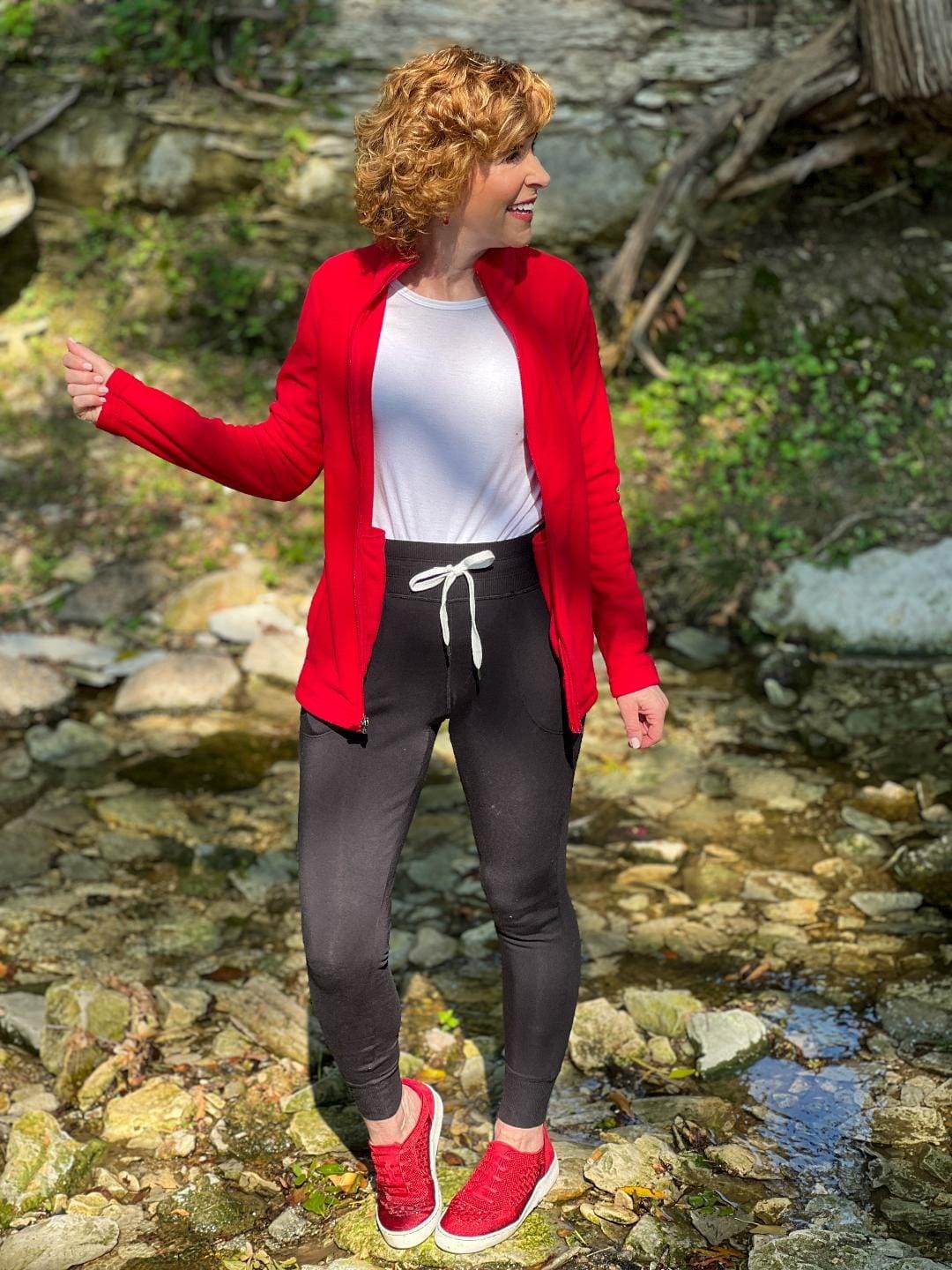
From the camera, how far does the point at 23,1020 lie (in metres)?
3.07

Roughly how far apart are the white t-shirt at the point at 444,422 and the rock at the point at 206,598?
3.51 meters

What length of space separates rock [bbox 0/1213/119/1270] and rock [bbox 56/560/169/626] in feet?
11.1

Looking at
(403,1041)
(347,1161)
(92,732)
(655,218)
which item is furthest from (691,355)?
(347,1161)

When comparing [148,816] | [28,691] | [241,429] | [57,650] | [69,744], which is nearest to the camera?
[241,429]

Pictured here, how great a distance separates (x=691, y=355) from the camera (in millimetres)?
6227

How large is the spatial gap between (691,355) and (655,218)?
0.63 m

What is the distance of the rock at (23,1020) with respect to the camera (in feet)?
9.96

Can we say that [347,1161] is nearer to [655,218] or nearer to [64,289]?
[655,218]

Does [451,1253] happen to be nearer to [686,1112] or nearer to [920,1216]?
[686,1112]

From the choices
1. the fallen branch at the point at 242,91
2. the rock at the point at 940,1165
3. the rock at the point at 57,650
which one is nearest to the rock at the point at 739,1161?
the rock at the point at 940,1165

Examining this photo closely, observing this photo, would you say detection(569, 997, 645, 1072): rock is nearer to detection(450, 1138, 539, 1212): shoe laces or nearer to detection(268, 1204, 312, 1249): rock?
detection(450, 1138, 539, 1212): shoe laces

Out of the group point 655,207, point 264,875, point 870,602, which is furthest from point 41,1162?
point 655,207

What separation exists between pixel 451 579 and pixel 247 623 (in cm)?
342

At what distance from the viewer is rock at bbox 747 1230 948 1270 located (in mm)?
2287
